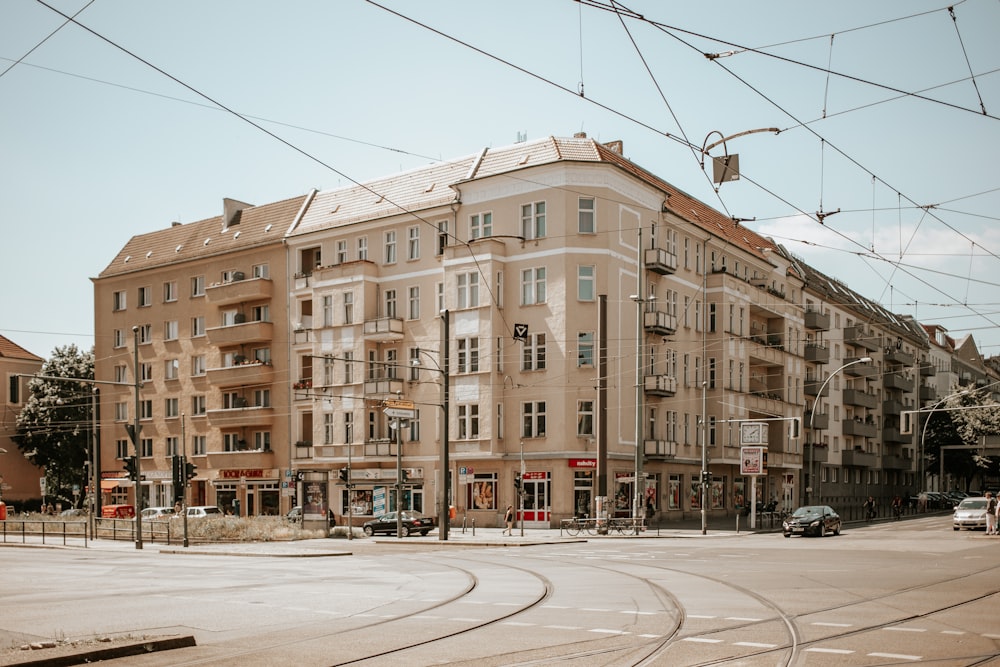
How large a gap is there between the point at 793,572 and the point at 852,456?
6194cm

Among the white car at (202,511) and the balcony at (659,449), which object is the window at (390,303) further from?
the balcony at (659,449)

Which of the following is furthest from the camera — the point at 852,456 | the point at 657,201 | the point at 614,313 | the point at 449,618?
the point at 852,456

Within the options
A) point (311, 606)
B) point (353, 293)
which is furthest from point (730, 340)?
point (311, 606)

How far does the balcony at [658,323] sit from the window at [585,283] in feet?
12.8

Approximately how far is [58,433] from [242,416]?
70.8 feet

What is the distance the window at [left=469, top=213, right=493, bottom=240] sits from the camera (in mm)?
49438

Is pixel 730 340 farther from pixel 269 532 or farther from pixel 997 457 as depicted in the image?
pixel 997 457

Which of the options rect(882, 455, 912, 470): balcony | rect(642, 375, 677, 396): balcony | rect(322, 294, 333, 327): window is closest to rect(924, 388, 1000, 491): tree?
rect(882, 455, 912, 470): balcony

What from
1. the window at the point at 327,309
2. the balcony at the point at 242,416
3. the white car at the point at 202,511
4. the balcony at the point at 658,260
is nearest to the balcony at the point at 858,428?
the balcony at the point at 658,260

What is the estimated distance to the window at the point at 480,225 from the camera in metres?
49.4

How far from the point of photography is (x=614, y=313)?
47.5 metres

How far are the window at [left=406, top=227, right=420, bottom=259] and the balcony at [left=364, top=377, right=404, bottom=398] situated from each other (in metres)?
6.60

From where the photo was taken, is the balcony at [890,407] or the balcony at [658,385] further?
the balcony at [890,407]

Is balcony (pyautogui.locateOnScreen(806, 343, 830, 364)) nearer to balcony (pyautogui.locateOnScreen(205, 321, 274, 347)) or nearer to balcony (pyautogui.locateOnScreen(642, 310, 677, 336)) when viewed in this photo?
balcony (pyautogui.locateOnScreen(642, 310, 677, 336))
